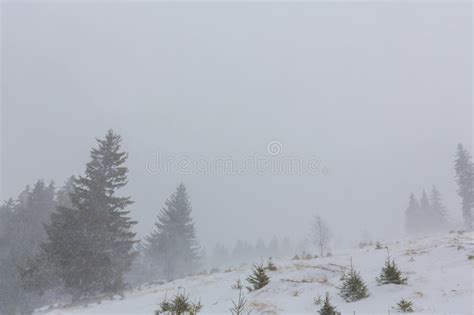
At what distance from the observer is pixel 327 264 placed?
17000 millimetres

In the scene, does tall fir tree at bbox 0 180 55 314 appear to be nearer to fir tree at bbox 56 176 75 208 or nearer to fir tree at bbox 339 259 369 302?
fir tree at bbox 56 176 75 208

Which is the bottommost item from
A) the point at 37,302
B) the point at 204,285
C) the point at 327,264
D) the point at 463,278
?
the point at 37,302

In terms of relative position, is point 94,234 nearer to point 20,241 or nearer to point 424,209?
point 20,241

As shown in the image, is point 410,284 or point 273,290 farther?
point 273,290

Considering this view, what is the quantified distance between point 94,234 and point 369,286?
2095 centimetres

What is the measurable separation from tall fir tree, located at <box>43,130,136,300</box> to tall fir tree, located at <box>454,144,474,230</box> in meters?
51.4

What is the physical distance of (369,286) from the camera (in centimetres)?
1177

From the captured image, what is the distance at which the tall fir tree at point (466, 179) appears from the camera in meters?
53.1

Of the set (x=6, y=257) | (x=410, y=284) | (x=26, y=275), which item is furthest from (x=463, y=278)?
(x=6, y=257)

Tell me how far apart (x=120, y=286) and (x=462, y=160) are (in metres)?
53.5

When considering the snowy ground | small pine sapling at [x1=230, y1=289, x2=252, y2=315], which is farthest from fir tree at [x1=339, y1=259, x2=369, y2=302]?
small pine sapling at [x1=230, y1=289, x2=252, y2=315]

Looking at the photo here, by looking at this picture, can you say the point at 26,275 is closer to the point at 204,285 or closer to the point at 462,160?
the point at 204,285

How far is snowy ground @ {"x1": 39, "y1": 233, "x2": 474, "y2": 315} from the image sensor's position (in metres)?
9.51

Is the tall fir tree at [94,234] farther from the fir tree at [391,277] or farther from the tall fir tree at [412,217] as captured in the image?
the tall fir tree at [412,217]
